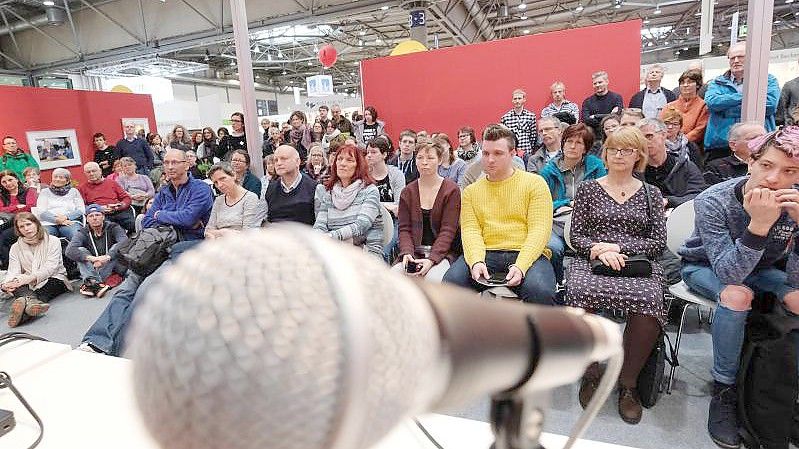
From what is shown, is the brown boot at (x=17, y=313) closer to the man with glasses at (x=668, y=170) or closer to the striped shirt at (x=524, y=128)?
the man with glasses at (x=668, y=170)

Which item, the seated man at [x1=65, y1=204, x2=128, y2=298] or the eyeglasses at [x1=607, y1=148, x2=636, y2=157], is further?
the seated man at [x1=65, y1=204, x2=128, y2=298]

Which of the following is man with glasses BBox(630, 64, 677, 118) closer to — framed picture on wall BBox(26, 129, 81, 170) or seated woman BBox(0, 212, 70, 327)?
seated woman BBox(0, 212, 70, 327)

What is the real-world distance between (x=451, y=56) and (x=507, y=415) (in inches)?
282

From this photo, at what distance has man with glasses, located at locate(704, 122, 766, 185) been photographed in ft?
9.82

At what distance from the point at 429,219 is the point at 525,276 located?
0.78m

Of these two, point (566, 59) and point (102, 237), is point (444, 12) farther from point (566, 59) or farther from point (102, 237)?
point (102, 237)

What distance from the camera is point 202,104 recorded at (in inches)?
572

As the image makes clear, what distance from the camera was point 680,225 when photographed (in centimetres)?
275

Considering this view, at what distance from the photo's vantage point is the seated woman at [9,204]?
5.04 meters

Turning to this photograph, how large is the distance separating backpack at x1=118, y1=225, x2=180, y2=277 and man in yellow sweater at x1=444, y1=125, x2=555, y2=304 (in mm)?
1949

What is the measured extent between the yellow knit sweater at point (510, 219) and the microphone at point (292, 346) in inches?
91.5

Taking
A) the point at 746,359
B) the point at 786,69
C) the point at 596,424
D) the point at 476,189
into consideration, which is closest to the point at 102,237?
the point at 476,189

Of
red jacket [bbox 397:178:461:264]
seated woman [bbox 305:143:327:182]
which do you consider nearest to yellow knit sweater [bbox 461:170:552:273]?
red jacket [bbox 397:178:461:264]

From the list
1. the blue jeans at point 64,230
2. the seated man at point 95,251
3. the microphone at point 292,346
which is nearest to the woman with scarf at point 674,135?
the microphone at point 292,346
